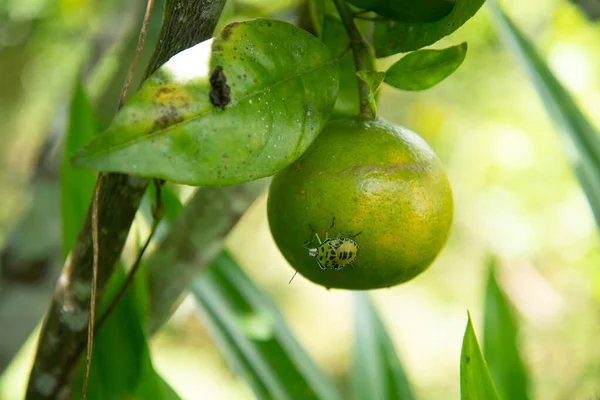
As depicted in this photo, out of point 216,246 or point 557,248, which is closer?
point 216,246

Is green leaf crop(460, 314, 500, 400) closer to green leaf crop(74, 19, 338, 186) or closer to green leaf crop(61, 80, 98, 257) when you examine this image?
green leaf crop(74, 19, 338, 186)

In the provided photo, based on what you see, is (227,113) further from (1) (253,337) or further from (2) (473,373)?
(1) (253,337)

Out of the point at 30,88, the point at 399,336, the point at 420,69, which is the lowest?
the point at 399,336

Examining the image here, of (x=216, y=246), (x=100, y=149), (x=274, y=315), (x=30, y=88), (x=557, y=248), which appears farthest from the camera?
(x=30, y=88)

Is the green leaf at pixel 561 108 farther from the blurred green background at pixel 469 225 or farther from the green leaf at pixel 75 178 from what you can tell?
the blurred green background at pixel 469 225

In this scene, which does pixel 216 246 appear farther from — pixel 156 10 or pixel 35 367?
pixel 156 10

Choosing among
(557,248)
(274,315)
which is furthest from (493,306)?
(557,248)

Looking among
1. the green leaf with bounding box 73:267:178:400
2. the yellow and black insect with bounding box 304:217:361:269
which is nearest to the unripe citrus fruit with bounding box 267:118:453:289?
the yellow and black insect with bounding box 304:217:361:269
